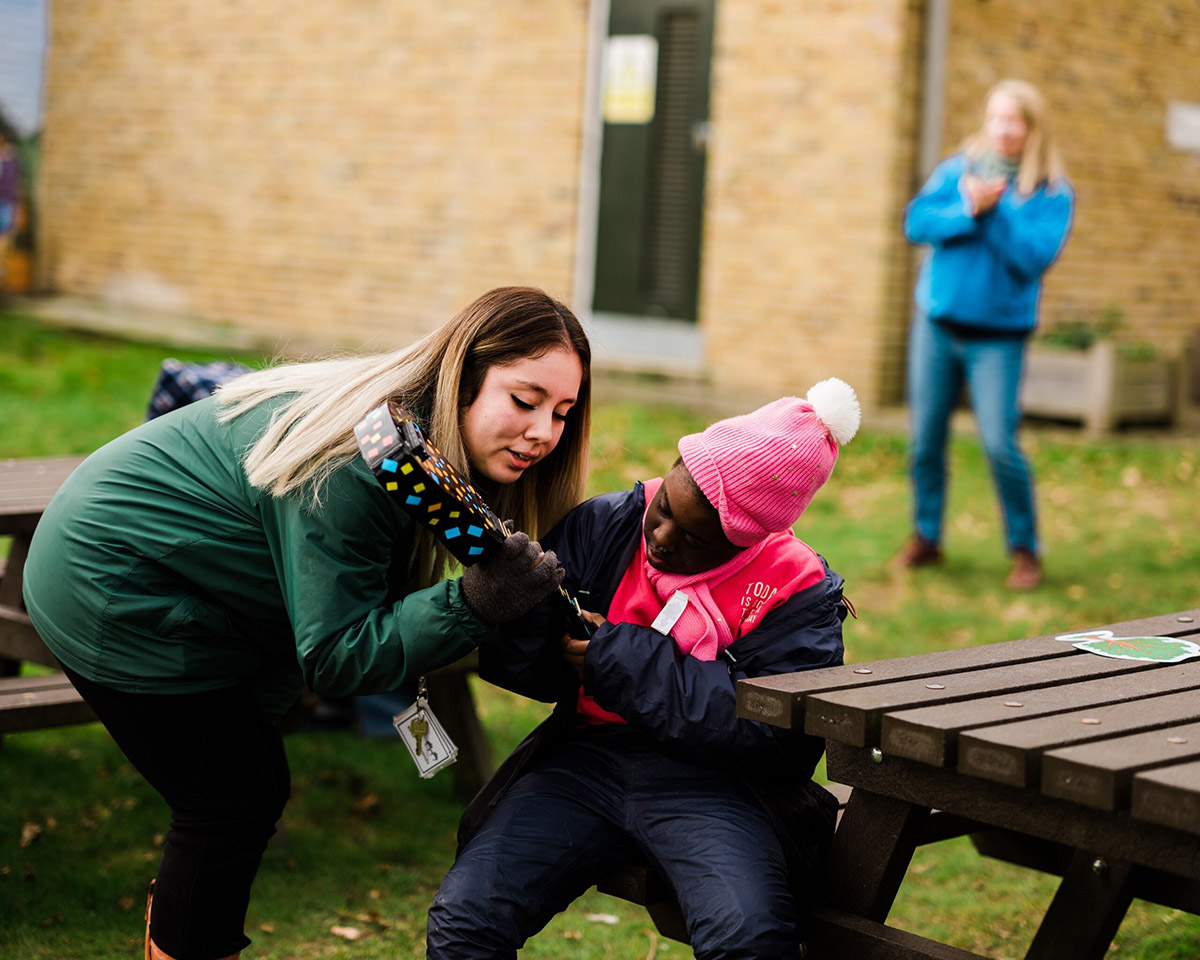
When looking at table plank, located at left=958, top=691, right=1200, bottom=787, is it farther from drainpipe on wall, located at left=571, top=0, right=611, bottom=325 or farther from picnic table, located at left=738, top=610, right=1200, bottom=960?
drainpipe on wall, located at left=571, top=0, right=611, bottom=325

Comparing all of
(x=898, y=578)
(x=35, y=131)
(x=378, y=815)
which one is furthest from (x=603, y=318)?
(x=378, y=815)

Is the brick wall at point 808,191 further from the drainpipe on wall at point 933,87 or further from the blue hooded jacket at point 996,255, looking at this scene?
the blue hooded jacket at point 996,255

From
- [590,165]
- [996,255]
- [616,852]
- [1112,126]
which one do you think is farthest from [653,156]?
[616,852]

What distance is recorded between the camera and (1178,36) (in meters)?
10.9

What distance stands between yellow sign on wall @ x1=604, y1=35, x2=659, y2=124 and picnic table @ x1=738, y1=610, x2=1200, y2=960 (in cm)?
791

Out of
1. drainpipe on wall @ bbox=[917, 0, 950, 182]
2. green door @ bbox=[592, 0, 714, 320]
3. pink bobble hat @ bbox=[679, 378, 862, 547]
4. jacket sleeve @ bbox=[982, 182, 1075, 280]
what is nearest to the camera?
pink bobble hat @ bbox=[679, 378, 862, 547]

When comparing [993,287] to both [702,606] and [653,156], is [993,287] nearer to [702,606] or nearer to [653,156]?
[702,606]

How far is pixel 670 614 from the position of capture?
9.11ft

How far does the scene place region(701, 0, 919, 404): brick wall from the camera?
9.05m

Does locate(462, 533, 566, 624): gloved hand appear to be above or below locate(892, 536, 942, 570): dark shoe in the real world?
above

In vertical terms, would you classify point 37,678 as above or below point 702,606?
below

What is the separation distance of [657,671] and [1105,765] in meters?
0.83

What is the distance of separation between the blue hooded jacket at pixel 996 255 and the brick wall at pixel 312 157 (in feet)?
13.4

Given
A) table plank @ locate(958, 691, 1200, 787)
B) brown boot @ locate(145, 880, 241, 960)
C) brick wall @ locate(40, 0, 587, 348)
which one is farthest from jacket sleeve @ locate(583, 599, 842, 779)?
brick wall @ locate(40, 0, 587, 348)
